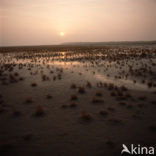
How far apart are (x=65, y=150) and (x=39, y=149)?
0.82 meters

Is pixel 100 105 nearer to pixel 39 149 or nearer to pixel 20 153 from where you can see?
pixel 39 149

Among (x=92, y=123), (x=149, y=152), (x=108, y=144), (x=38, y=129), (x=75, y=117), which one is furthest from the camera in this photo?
(x=75, y=117)

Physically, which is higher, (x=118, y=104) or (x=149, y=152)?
(x=118, y=104)

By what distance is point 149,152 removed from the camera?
389 cm

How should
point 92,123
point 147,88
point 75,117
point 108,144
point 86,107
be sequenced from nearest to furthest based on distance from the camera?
1. point 108,144
2. point 92,123
3. point 75,117
4. point 86,107
5. point 147,88

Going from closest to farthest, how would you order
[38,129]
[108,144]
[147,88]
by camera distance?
[108,144] → [38,129] → [147,88]

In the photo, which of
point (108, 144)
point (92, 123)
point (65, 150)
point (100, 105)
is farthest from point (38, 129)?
point (100, 105)

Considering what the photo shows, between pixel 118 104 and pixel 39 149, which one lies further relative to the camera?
pixel 118 104

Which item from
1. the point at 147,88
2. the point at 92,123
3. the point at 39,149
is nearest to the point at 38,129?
the point at 39,149

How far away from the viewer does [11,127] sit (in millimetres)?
5152

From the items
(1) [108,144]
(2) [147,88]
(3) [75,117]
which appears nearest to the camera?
(1) [108,144]

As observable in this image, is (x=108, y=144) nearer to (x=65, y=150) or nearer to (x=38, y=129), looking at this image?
(x=65, y=150)

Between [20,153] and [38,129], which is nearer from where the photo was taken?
[20,153]

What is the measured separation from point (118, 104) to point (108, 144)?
10.2ft
